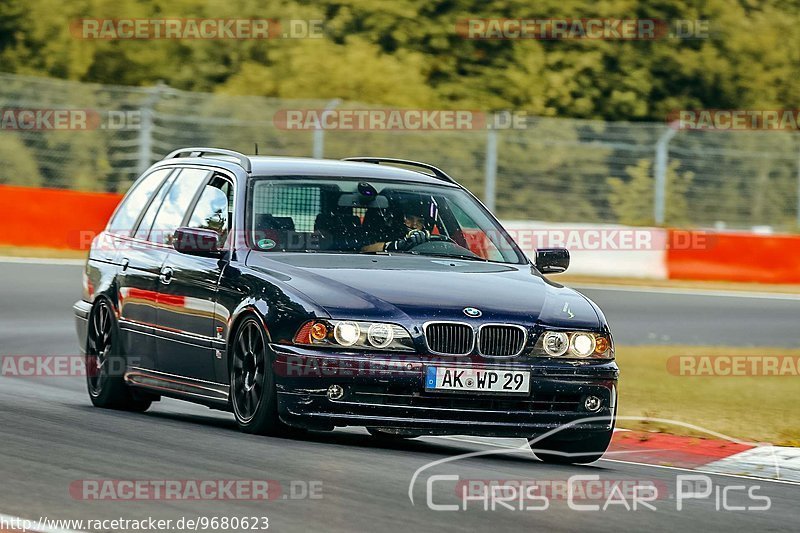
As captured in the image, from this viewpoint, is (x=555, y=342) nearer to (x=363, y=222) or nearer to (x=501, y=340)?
(x=501, y=340)

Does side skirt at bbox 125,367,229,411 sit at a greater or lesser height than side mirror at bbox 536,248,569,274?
lesser

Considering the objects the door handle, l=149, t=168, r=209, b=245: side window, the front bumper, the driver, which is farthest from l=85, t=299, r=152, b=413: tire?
the front bumper

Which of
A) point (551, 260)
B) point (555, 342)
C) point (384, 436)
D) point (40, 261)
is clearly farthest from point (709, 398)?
point (40, 261)

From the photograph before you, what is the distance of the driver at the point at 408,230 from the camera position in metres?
9.69

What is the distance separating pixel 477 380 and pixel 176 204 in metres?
2.89

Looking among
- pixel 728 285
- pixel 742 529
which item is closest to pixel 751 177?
pixel 728 285

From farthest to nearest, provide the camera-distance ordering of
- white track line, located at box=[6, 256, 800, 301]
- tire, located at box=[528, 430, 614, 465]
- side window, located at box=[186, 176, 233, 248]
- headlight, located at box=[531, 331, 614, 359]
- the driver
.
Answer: white track line, located at box=[6, 256, 800, 301]
side window, located at box=[186, 176, 233, 248]
the driver
tire, located at box=[528, 430, 614, 465]
headlight, located at box=[531, 331, 614, 359]

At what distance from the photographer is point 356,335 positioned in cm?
847

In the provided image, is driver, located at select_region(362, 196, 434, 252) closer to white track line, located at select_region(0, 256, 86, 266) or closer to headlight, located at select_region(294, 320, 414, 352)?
headlight, located at select_region(294, 320, 414, 352)

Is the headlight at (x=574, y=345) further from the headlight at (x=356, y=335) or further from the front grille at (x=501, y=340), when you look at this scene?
the headlight at (x=356, y=335)

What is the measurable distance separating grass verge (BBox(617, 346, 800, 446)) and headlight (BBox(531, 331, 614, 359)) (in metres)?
2.39

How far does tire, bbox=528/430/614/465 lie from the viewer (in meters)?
9.12

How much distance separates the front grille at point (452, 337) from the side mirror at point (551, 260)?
163 centimetres

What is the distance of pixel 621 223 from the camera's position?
27.9 metres
